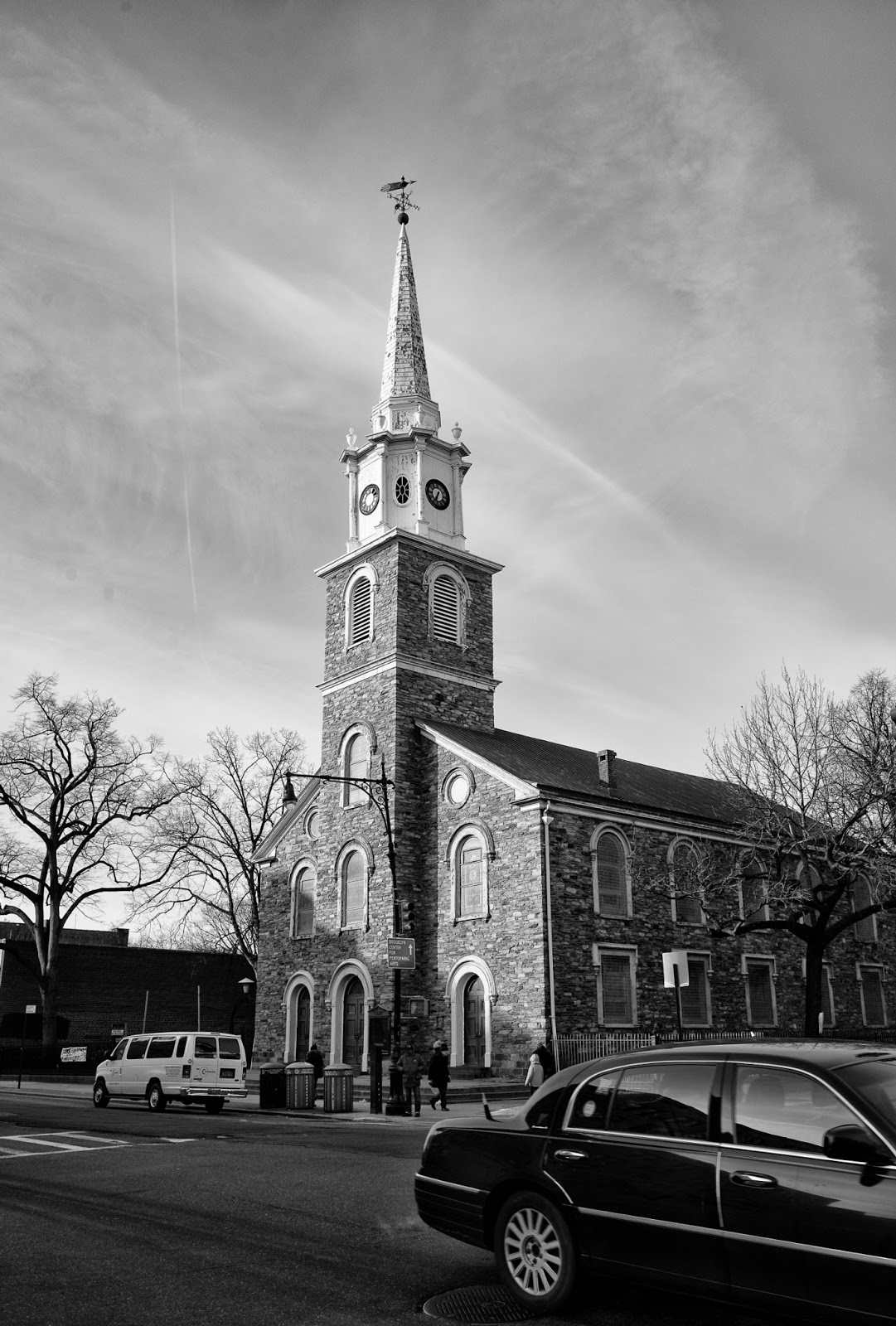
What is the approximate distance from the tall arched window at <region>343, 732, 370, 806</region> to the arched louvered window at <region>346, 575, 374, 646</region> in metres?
3.40

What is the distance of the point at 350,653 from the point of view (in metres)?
35.4

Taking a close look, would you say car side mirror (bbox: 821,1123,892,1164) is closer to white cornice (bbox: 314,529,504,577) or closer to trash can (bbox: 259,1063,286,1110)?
trash can (bbox: 259,1063,286,1110)

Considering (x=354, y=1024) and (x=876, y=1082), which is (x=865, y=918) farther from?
(x=876, y=1082)

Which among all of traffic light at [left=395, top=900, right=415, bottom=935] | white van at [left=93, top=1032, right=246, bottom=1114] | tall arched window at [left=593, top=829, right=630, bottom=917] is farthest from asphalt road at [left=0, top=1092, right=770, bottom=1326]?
tall arched window at [left=593, top=829, right=630, bottom=917]

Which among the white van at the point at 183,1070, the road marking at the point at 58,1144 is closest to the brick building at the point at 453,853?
the white van at the point at 183,1070

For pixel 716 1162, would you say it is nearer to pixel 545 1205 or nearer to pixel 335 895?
pixel 545 1205

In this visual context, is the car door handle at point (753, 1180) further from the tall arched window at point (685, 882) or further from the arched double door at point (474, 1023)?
the tall arched window at point (685, 882)

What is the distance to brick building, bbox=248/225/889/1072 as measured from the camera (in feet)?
92.6

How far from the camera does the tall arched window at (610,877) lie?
2916cm

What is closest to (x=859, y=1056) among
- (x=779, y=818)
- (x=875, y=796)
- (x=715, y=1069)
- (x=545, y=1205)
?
(x=715, y=1069)

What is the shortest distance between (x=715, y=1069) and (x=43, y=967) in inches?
1530

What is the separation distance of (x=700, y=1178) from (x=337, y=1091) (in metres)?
18.5

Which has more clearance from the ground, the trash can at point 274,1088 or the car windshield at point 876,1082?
the car windshield at point 876,1082

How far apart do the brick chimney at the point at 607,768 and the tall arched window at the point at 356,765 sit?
7567 mm
